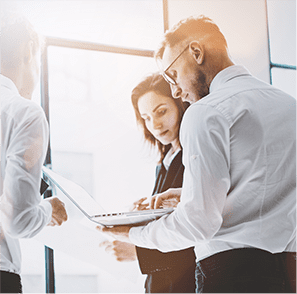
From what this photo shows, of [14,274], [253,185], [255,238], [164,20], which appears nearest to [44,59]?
[164,20]

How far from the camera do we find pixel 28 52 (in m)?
1.67

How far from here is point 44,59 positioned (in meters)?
1.69

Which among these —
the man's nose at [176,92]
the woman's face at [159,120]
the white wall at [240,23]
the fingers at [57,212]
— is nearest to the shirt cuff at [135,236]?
the fingers at [57,212]

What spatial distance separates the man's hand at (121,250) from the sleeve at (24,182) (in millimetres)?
267

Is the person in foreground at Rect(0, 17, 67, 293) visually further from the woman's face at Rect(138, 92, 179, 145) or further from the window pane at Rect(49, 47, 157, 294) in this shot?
the woman's face at Rect(138, 92, 179, 145)

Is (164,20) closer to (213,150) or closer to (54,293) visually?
(213,150)

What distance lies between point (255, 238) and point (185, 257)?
305 mm

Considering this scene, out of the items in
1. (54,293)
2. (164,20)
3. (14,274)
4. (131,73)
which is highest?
(164,20)

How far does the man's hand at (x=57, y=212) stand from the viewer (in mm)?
1602

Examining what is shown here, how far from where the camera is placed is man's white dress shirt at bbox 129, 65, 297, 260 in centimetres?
155

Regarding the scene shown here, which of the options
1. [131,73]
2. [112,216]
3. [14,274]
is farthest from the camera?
[131,73]

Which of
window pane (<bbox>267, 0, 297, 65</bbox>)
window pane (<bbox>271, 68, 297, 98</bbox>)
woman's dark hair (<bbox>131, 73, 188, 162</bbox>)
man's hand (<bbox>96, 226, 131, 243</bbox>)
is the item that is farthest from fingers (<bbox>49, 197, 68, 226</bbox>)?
window pane (<bbox>267, 0, 297, 65</bbox>)

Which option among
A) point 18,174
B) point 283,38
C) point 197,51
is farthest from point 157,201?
point 283,38

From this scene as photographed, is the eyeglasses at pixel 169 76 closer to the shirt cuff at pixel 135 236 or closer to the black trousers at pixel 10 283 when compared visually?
the shirt cuff at pixel 135 236
